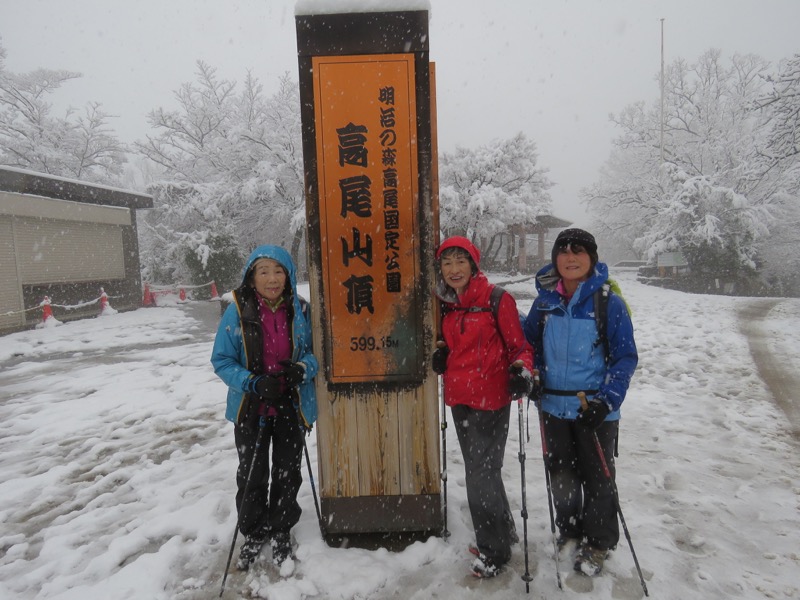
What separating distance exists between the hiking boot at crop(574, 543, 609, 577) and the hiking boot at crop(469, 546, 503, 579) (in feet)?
1.50

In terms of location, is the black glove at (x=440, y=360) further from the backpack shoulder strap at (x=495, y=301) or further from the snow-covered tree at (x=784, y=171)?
the snow-covered tree at (x=784, y=171)

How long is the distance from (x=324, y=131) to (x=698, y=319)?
36.1ft

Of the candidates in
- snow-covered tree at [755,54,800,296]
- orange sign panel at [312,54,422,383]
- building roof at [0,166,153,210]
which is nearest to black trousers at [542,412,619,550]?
orange sign panel at [312,54,422,383]

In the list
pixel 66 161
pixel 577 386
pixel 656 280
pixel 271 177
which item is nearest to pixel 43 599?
pixel 577 386

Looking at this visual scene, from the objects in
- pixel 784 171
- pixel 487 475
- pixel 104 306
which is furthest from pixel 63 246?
pixel 784 171

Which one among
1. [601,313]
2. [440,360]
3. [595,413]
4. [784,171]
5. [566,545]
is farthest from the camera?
[784,171]

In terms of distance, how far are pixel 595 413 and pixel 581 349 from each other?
35 centimetres

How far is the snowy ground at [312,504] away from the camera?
271cm

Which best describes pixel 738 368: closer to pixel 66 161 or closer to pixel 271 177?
pixel 271 177

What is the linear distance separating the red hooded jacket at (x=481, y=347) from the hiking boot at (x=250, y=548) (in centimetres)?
149

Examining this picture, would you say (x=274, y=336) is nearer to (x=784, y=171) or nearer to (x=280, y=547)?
(x=280, y=547)

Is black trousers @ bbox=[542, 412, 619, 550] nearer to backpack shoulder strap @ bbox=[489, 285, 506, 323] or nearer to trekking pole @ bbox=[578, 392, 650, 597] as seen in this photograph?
trekking pole @ bbox=[578, 392, 650, 597]

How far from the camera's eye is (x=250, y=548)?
2.91 metres

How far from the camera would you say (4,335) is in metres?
11.7
